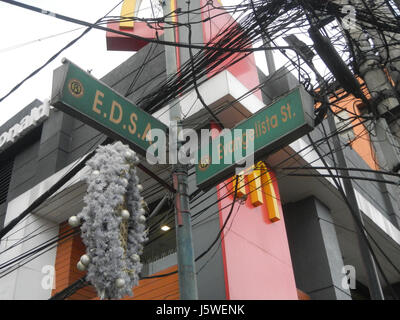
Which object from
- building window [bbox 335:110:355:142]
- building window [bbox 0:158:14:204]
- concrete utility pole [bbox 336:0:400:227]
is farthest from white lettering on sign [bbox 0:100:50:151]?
concrete utility pole [bbox 336:0:400:227]

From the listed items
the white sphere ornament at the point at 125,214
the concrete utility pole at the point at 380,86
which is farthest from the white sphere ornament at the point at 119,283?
the concrete utility pole at the point at 380,86

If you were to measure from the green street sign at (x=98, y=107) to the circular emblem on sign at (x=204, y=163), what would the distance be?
2.05 feet

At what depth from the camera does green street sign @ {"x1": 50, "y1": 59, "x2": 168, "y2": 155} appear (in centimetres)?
409

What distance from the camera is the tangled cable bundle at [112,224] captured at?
411 cm

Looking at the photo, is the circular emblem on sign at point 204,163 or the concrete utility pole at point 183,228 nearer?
the concrete utility pole at point 183,228

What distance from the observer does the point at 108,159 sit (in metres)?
4.68

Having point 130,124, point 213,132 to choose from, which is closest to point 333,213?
point 213,132

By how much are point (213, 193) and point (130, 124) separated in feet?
11.1

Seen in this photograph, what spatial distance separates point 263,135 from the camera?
4.61m

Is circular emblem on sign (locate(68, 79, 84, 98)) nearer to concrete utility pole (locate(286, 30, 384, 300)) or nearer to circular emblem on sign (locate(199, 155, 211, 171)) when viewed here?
circular emblem on sign (locate(199, 155, 211, 171))

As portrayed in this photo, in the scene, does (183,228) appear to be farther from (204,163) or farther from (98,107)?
(98,107)

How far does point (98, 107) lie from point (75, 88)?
281mm

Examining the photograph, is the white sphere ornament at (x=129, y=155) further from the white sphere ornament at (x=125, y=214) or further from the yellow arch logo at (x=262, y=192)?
the yellow arch logo at (x=262, y=192)

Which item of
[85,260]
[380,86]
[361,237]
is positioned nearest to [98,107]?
[85,260]
